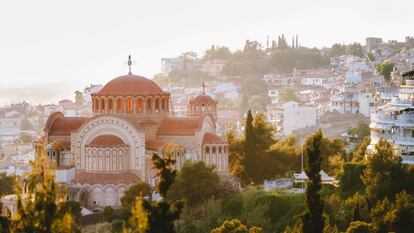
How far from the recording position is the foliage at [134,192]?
1844 inches

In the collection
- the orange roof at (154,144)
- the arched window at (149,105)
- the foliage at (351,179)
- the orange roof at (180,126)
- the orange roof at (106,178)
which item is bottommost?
the orange roof at (106,178)

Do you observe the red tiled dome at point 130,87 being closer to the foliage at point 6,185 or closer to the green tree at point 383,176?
the foliage at point 6,185

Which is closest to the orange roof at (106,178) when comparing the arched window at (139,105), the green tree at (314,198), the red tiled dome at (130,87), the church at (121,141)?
the church at (121,141)

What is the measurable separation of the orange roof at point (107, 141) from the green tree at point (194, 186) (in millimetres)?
6229

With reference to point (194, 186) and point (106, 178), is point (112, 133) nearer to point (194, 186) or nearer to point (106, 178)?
point (106, 178)

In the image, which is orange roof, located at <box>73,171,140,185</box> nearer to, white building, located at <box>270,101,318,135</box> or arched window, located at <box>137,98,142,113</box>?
arched window, located at <box>137,98,142,113</box>


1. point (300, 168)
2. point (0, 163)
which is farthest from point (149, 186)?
point (0, 163)

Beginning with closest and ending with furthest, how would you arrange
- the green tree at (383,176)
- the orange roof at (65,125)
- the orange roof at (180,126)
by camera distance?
the green tree at (383,176), the orange roof at (180,126), the orange roof at (65,125)

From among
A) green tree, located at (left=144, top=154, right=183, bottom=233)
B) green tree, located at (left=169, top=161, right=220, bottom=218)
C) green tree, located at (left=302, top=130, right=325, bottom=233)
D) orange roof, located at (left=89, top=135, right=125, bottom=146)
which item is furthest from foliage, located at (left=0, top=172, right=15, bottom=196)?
green tree, located at (left=144, top=154, right=183, bottom=233)

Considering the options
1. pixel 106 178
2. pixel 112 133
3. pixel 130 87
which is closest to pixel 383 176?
pixel 106 178

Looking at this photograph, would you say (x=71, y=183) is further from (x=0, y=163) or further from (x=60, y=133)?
(x=0, y=163)

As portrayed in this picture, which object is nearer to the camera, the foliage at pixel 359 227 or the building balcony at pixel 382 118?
the foliage at pixel 359 227

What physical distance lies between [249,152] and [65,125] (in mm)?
8313

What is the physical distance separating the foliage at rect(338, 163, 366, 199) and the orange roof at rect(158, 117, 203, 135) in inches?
445
